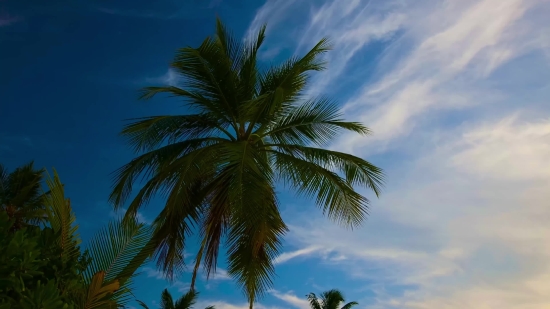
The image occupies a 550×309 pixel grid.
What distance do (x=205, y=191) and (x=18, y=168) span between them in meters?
13.3

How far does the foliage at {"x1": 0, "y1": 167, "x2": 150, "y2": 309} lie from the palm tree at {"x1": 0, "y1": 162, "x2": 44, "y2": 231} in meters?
14.9

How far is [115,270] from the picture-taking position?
5.97 meters

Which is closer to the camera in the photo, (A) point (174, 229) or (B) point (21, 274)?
(B) point (21, 274)

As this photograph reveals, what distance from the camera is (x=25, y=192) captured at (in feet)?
67.2

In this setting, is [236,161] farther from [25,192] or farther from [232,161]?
[25,192]

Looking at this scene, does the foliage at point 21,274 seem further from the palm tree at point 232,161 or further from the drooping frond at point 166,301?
the drooping frond at point 166,301

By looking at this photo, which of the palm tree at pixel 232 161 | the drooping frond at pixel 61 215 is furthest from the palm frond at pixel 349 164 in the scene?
the drooping frond at pixel 61 215

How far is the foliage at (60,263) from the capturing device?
3676 mm

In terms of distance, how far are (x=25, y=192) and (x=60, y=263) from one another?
1793 cm

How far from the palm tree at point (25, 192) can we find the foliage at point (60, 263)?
1489 cm

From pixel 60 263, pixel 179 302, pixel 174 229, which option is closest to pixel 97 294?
pixel 60 263

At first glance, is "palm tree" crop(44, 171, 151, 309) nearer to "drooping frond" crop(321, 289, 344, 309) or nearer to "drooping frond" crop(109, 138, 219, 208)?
"drooping frond" crop(109, 138, 219, 208)

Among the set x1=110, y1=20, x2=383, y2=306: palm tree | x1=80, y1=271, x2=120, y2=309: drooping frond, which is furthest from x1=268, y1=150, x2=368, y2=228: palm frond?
x1=80, y1=271, x2=120, y2=309: drooping frond

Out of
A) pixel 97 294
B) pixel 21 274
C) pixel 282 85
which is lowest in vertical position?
pixel 21 274
